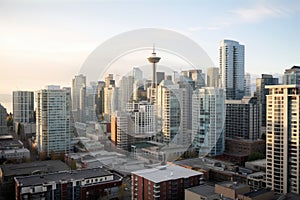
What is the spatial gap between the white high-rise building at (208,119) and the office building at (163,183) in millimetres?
2410

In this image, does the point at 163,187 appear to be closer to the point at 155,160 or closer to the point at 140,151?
the point at 155,160

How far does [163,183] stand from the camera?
3.02m

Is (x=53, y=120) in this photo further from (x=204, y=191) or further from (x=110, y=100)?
(x=204, y=191)

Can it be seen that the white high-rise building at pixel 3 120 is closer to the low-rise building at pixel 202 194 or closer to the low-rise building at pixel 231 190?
the low-rise building at pixel 202 194

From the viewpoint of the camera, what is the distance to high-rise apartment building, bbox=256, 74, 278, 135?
7.04 m

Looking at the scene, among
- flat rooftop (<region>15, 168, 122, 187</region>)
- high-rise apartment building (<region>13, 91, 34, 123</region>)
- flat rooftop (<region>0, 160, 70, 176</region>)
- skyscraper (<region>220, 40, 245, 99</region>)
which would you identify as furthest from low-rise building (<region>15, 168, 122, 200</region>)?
skyscraper (<region>220, 40, 245, 99</region>)

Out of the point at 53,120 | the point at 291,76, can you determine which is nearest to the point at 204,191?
the point at 53,120

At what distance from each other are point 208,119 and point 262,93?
3.20m

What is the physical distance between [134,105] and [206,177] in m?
2.53

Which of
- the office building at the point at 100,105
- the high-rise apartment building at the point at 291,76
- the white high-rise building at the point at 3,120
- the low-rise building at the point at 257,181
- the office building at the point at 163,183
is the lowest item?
the low-rise building at the point at 257,181

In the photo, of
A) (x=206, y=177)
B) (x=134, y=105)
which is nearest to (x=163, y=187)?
(x=206, y=177)

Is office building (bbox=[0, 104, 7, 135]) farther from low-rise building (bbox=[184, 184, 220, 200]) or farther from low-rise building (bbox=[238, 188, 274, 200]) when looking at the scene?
low-rise building (bbox=[238, 188, 274, 200])

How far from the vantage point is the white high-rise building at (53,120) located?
18.9ft

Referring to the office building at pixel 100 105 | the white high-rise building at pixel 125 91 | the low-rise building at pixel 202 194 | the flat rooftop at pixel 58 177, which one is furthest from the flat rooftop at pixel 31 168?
the office building at pixel 100 105
